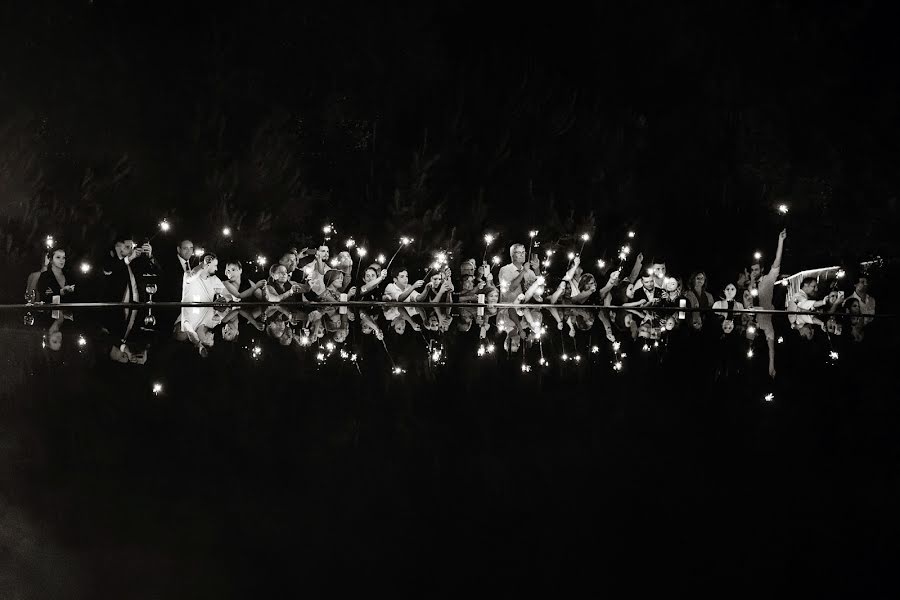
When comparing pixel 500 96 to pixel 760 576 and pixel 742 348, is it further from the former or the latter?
pixel 760 576

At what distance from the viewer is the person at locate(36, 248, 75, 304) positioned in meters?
15.3

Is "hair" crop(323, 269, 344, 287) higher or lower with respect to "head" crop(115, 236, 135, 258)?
lower

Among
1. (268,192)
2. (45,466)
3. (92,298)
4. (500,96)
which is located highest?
(500,96)

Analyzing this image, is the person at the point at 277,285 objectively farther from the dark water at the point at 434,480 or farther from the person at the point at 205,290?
the dark water at the point at 434,480

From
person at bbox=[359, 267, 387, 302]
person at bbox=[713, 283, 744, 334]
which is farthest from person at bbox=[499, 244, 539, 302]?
person at bbox=[713, 283, 744, 334]

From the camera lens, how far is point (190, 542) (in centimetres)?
287

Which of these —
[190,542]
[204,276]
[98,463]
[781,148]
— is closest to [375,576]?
[190,542]

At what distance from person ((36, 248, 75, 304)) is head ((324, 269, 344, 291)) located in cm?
429

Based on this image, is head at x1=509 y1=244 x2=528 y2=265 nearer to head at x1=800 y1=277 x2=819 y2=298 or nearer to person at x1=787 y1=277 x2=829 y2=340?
→ person at x1=787 y1=277 x2=829 y2=340

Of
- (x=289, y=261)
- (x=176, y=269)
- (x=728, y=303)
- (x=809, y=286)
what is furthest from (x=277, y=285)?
(x=809, y=286)

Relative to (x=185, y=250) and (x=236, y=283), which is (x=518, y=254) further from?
(x=185, y=250)

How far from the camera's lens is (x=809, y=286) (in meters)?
18.9

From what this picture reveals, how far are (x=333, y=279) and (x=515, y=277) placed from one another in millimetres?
3376

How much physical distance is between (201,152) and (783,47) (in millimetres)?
12008
